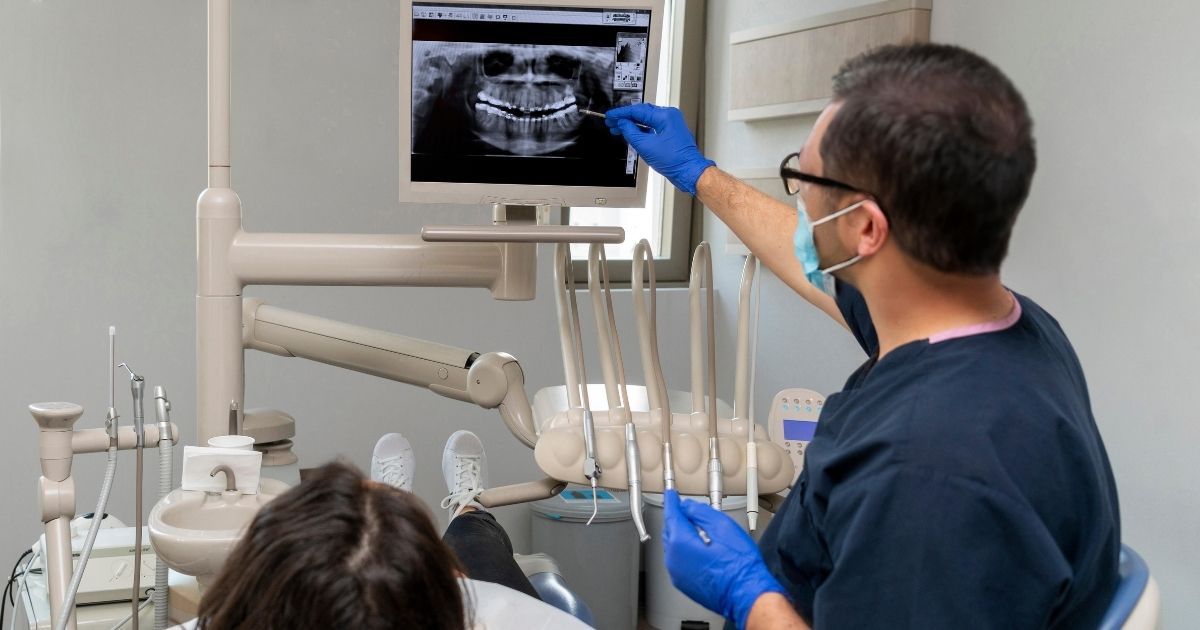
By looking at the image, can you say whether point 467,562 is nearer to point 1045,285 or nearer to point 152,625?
point 152,625

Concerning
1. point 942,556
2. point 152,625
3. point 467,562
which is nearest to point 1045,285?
point 467,562

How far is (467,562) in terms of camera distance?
6.35ft

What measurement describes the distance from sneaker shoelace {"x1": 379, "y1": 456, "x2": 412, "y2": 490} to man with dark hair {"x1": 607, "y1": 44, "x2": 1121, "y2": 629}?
4.28ft

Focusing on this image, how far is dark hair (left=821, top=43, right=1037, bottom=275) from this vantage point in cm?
95

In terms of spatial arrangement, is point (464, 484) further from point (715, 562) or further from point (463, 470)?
point (715, 562)

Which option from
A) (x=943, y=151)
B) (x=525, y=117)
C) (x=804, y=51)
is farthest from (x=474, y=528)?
(x=804, y=51)

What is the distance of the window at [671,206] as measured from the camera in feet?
12.0

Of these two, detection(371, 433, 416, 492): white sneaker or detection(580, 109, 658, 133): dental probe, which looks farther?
detection(371, 433, 416, 492): white sneaker

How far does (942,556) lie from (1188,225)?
142 cm

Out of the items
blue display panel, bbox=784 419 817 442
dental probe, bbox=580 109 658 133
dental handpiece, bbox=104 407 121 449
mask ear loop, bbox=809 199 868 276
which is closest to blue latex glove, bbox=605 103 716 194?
dental probe, bbox=580 109 658 133

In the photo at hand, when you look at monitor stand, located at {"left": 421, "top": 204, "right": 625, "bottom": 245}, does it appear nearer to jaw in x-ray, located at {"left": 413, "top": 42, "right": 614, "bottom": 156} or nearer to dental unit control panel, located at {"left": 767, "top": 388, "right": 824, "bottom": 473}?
jaw in x-ray, located at {"left": 413, "top": 42, "right": 614, "bottom": 156}

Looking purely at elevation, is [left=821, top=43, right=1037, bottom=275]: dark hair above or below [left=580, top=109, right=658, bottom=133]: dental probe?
below

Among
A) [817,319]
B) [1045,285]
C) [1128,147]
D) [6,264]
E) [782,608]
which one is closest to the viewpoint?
[782,608]

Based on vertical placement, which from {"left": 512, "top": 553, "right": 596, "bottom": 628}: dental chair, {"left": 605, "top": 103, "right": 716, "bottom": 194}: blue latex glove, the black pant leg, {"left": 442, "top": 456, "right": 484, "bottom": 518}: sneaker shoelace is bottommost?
{"left": 512, "top": 553, "right": 596, "bottom": 628}: dental chair
